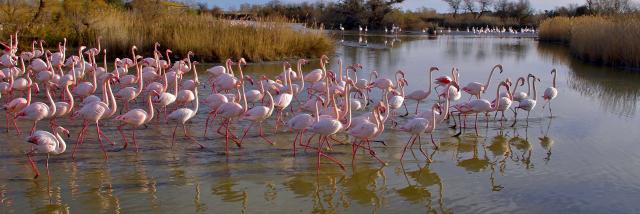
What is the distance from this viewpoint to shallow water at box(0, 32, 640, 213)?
543 centimetres

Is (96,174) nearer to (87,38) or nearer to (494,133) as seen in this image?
(494,133)

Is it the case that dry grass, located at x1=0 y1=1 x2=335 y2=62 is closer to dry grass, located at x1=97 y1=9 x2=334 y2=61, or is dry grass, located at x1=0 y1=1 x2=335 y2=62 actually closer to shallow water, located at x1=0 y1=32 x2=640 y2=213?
dry grass, located at x1=97 y1=9 x2=334 y2=61

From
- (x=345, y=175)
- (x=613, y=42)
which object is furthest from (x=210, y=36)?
(x=613, y=42)

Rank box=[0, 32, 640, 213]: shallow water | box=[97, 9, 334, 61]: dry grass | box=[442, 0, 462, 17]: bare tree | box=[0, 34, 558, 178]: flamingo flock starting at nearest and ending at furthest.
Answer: box=[0, 32, 640, 213]: shallow water, box=[0, 34, 558, 178]: flamingo flock, box=[97, 9, 334, 61]: dry grass, box=[442, 0, 462, 17]: bare tree

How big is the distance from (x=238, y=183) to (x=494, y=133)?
433 centimetres

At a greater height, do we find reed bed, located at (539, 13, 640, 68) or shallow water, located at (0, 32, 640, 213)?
reed bed, located at (539, 13, 640, 68)

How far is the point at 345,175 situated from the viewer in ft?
20.9

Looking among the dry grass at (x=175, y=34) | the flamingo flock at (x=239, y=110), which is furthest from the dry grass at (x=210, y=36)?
the flamingo flock at (x=239, y=110)

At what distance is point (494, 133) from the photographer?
8.62 metres

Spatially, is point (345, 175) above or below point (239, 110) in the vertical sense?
below

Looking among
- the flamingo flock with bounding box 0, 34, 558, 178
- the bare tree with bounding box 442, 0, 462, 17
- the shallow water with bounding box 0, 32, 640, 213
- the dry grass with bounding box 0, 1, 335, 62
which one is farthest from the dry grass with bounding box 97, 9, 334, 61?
the bare tree with bounding box 442, 0, 462, 17

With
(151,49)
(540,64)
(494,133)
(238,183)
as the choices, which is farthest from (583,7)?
(238,183)

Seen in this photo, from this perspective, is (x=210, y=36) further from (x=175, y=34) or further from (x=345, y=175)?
(x=345, y=175)

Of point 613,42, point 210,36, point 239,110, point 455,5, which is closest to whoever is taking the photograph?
point 239,110
